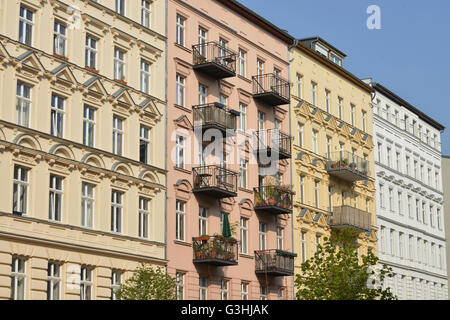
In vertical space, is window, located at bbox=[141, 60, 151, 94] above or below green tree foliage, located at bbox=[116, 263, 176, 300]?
above

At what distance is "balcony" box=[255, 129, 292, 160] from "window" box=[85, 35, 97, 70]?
40.3 ft

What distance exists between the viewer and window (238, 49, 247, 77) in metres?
43.1

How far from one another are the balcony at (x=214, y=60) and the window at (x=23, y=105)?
11124 mm

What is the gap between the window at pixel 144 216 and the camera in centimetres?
3431

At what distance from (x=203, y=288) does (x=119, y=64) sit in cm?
1046

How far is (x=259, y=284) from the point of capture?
41.4 m

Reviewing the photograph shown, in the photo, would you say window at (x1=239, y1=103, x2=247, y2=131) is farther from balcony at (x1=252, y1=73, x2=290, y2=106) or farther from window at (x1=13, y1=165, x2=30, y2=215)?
window at (x1=13, y1=165, x2=30, y2=215)

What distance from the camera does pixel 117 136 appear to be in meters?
33.6

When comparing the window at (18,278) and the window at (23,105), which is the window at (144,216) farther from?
the window at (23,105)

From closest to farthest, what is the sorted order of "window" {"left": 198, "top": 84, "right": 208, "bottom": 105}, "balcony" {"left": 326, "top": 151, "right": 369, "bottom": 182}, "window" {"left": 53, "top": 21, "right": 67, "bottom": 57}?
"window" {"left": 53, "top": 21, "right": 67, "bottom": 57}
"window" {"left": 198, "top": 84, "right": 208, "bottom": 105}
"balcony" {"left": 326, "top": 151, "right": 369, "bottom": 182}

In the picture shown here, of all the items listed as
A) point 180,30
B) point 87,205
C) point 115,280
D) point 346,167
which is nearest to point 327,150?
point 346,167

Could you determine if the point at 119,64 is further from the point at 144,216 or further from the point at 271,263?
the point at 271,263

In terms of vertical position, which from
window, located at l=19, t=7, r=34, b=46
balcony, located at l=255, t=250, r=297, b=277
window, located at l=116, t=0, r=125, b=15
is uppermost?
window, located at l=116, t=0, r=125, b=15

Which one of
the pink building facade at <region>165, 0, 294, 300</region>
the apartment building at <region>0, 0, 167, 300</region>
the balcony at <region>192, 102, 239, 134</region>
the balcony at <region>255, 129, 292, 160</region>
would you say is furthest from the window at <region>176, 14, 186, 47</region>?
the balcony at <region>255, 129, 292, 160</region>
